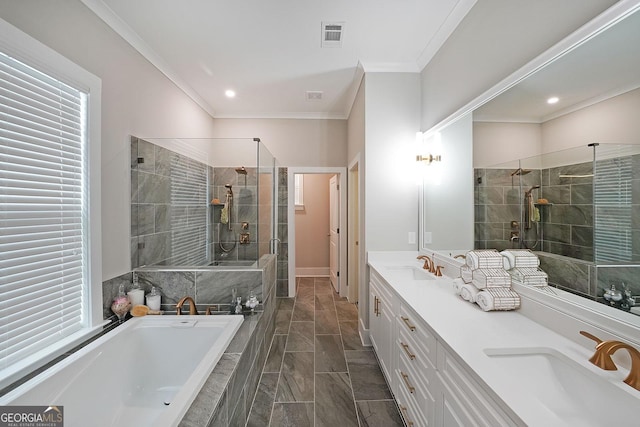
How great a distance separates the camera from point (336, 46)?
230cm

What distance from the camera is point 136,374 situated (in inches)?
68.7

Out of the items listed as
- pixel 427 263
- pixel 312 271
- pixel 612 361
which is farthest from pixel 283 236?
pixel 612 361

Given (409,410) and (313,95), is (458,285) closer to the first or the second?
(409,410)

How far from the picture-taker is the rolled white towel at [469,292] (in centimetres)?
146

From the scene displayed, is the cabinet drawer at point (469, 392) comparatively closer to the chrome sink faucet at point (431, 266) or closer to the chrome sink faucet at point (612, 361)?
the chrome sink faucet at point (612, 361)

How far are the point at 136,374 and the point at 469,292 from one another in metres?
2.25

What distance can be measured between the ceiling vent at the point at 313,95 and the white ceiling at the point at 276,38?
0.09 meters

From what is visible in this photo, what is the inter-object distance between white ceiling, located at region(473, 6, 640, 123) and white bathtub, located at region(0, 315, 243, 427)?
211 cm

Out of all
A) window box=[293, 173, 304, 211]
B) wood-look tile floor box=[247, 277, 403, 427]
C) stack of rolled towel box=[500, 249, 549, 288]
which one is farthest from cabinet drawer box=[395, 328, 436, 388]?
window box=[293, 173, 304, 211]

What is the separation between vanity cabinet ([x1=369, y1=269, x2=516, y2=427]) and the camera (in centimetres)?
87

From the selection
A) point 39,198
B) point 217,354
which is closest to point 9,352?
point 39,198

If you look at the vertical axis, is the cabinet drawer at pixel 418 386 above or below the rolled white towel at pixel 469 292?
below

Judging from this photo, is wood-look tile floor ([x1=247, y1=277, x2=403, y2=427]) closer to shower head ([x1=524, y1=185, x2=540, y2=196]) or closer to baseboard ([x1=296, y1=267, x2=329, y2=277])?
shower head ([x1=524, y1=185, x2=540, y2=196])

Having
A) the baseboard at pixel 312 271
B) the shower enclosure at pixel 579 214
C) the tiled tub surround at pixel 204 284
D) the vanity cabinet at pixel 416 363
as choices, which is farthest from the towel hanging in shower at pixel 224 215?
the baseboard at pixel 312 271
